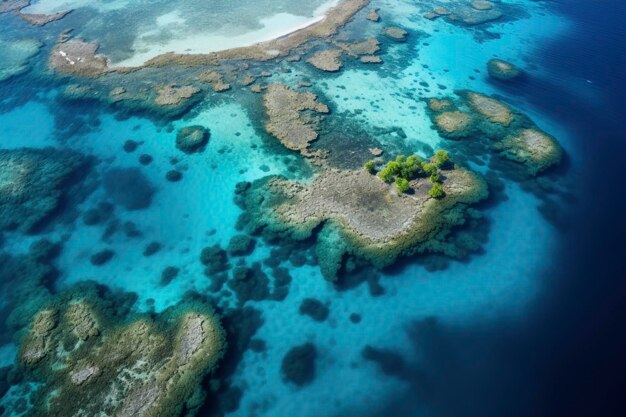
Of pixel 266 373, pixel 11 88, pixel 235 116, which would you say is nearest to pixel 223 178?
pixel 235 116

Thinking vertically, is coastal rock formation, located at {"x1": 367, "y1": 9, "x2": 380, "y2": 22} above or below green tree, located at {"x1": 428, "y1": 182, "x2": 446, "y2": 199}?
above

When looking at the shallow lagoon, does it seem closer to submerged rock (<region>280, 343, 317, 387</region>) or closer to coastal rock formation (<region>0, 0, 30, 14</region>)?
coastal rock formation (<region>0, 0, 30, 14</region>)

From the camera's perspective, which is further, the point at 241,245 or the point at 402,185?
the point at 402,185

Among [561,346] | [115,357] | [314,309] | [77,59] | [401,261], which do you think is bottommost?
[561,346]

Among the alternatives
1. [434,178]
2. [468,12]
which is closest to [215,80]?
[434,178]

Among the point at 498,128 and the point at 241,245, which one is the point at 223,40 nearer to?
the point at 241,245

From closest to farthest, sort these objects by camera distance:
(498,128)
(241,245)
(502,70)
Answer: (241,245)
(498,128)
(502,70)

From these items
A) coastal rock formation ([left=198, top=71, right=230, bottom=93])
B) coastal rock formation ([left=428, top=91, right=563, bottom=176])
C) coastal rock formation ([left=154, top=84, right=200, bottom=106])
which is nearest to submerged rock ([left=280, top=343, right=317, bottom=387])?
coastal rock formation ([left=428, top=91, right=563, bottom=176])
